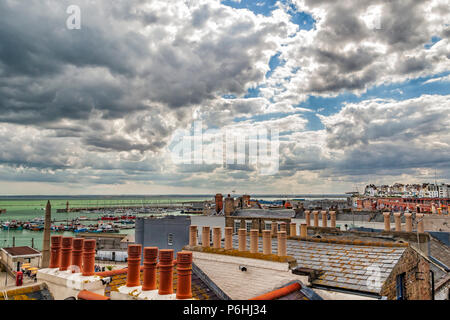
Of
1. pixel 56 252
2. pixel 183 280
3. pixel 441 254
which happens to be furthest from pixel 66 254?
pixel 441 254

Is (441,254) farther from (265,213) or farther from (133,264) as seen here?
(265,213)

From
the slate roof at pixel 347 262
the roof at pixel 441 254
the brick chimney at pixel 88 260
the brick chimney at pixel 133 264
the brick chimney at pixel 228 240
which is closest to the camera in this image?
the brick chimney at pixel 133 264

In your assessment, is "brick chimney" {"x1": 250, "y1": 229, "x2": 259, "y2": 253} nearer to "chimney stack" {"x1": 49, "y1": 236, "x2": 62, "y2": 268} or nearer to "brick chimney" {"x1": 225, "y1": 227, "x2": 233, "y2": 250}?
"brick chimney" {"x1": 225, "y1": 227, "x2": 233, "y2": 250}

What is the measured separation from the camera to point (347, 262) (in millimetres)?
11891

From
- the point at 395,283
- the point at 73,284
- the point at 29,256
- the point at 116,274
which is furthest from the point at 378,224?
the point at 29,256

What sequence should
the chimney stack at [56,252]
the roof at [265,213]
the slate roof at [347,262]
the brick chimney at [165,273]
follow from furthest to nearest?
1. the roof at [265,213]
2. the slate roof at [347,262]
3. the chimney stack at [56,252]
4. the brick chimney at [165,273]

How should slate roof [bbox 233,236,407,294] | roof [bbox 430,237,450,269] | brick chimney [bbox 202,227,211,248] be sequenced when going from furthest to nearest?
roof [bbox 430,237,450,269], brick chimney [bbox 202,227,211,248], slate roof [bbox 233,236,407,294]

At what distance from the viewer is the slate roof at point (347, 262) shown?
10055mm

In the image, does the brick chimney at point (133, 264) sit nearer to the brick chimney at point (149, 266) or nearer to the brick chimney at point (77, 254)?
the brick chimney at point (149, 266)

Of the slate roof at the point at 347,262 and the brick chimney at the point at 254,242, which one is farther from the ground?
the brick chimney at the point at 254,242

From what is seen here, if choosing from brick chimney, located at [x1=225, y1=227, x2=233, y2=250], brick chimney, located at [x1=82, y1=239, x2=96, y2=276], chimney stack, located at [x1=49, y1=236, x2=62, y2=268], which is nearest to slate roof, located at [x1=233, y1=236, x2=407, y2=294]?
brick chimney, located at [x1=225, y1=227, x2=233, y2=250]

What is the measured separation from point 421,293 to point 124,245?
5358 centimetres

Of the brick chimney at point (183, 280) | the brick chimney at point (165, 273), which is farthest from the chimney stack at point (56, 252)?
the brick chimney at point (183, 280)

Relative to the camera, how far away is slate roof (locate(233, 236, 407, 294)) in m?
10.1
